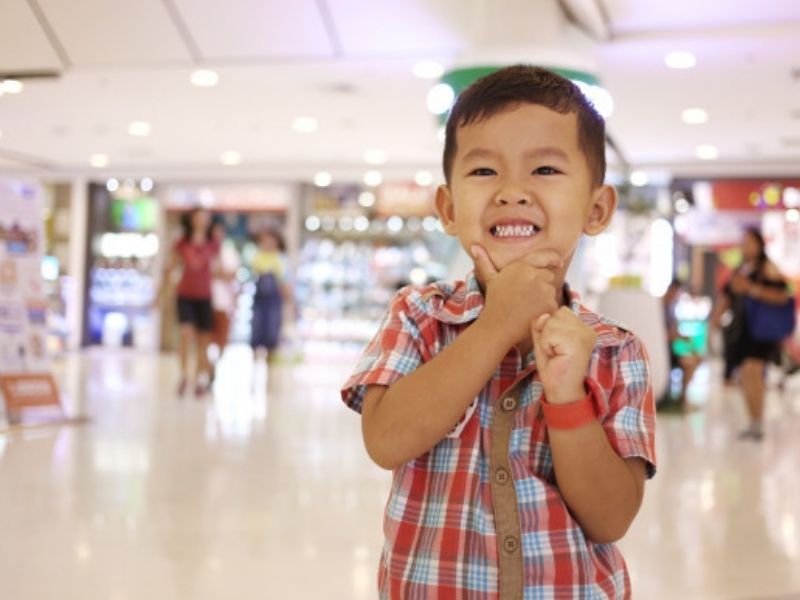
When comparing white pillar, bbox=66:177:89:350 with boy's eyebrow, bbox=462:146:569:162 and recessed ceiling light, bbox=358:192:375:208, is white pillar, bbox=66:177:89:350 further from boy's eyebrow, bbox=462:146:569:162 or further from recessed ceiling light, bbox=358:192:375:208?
boy's eyebrow, bbox=462:146:569:162

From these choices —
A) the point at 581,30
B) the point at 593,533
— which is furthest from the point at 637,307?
the point at 593,533

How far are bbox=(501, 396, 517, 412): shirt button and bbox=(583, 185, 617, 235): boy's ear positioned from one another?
0.21 metres

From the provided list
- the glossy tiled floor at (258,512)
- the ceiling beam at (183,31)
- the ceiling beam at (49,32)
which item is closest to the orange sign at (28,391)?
the glossy tiled floor at (258,512)

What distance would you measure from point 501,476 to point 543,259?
0.21 meters

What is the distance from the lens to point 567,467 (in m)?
0.87

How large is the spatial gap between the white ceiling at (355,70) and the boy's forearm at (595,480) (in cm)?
405

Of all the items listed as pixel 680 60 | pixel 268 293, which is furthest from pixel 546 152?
pixel 268 293

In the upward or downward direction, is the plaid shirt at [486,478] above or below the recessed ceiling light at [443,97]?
below

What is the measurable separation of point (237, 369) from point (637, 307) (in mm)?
5880

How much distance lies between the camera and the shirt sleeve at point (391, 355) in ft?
3.09

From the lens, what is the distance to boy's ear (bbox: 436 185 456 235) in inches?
39.7

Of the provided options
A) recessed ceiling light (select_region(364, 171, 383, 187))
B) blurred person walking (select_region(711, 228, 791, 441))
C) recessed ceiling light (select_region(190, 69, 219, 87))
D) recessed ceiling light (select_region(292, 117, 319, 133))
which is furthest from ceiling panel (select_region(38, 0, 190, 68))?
recessed ceiling light (select_region(364, 171, 383, 187))

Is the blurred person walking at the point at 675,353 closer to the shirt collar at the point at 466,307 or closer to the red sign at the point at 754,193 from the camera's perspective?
the red sign at the point at 754,193

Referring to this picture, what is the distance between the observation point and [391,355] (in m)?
0.95
